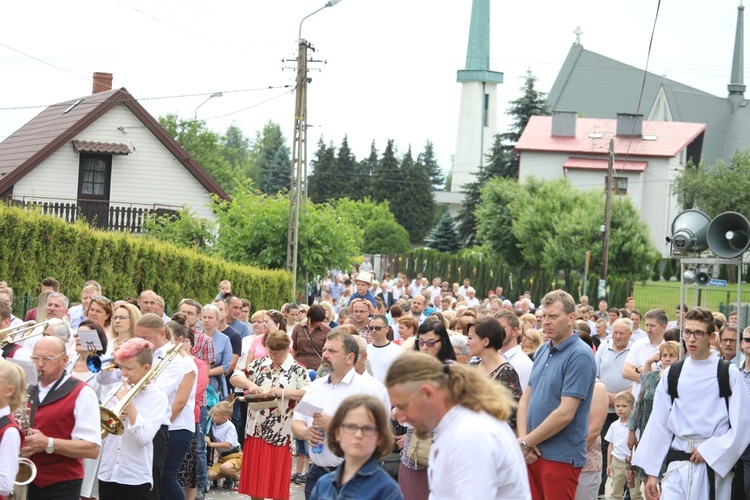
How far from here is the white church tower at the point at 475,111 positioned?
101 meters

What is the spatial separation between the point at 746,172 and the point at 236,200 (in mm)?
42376

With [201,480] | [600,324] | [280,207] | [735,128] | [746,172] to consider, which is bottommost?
[201,480]

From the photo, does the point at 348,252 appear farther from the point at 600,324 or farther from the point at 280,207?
the point at 600,324

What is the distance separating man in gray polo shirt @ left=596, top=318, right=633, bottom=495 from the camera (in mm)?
13023

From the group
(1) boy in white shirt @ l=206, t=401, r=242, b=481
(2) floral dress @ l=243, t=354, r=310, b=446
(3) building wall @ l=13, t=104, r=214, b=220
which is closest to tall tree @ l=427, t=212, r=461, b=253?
(3) building wall @ l=13, t=104, r=214, b=220

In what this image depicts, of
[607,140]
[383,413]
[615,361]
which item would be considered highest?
[607,140]

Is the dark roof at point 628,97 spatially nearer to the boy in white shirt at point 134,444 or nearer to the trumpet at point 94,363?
the trumpet at point 94,363

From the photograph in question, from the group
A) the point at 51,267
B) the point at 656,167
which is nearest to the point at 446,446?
the point at 51,267

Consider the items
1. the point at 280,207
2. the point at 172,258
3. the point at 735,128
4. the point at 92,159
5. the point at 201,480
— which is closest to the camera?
the point at 201,480

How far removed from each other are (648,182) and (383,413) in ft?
230

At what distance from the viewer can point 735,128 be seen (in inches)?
3706

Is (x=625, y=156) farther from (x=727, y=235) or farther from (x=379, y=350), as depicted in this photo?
(x=379, y=350)

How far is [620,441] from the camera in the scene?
11.9 m

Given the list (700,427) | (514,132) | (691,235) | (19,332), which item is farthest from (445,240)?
(700,427)
